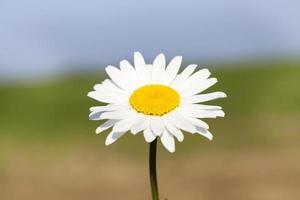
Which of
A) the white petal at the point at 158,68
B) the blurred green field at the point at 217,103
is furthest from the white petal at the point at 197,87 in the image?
the blurred green field at the point at 217,103

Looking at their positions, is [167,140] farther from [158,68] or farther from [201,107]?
[158,68]

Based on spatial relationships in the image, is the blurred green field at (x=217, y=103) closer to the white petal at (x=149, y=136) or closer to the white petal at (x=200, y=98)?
the white petal at (x=200, y=98)

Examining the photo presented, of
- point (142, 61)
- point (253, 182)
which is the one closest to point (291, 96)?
point (253, 182)

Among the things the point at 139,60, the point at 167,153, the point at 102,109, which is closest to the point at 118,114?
the point at 102,109

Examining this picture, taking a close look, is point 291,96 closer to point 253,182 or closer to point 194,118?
point 253,182

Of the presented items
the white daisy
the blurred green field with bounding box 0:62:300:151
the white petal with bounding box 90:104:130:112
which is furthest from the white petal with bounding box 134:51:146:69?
the blurred green field with bounding box 0:62:300:151

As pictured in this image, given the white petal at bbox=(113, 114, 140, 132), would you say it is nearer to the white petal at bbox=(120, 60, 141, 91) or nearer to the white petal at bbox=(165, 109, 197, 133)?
the white petal at bbox=(165, 109, 197, 133)
